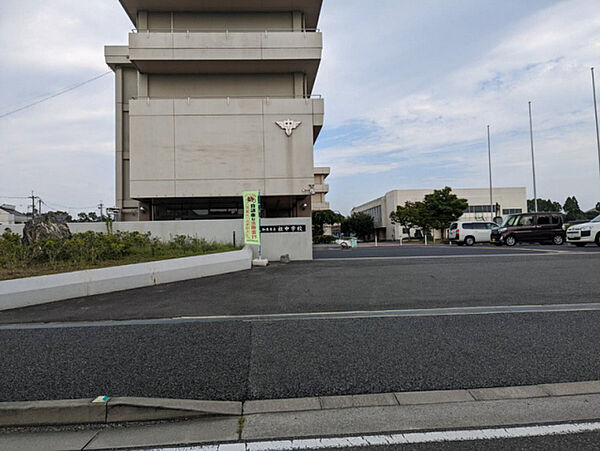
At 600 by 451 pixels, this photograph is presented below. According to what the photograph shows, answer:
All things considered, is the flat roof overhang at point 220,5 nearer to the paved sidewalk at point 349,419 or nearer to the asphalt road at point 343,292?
the asphalt road at point 343,292

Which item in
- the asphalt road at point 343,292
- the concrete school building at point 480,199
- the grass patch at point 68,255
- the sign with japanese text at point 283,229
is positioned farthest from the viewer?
the concrete school building at point 480,199

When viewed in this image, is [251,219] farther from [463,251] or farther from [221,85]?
[221,85]

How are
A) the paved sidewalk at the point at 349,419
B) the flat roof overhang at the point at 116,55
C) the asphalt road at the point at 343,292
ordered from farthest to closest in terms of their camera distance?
the flat roof overhang at the point at 116,55 < the asphalt road at the point at 343,292 < the paved sidewalk at the point at 349,419

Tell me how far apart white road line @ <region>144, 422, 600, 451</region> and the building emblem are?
70.3 ft

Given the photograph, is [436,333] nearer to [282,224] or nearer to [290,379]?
[290,379]

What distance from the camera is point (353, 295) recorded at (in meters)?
8.41

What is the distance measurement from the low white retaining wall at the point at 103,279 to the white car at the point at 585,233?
16.2m

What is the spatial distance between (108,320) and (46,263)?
17.3ft

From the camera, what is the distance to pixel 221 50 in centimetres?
2345

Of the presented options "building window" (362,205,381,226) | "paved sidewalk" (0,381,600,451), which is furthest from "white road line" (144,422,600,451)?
"building window" (362,205,381,226)

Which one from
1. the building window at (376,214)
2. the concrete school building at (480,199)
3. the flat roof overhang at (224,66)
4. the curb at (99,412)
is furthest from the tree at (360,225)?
the curb at (99,412)

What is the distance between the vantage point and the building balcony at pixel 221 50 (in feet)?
76.2

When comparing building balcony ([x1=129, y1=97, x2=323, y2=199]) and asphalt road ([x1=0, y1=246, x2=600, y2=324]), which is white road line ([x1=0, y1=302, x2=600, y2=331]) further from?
building balcony ([x1=129, y1=97, x2=323, y2=199])

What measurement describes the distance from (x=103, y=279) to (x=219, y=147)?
15.0m
